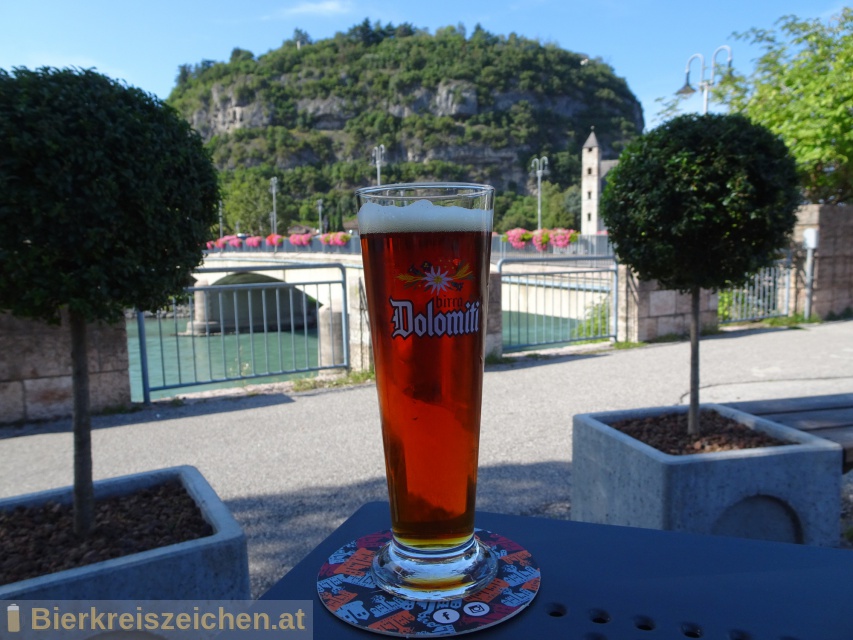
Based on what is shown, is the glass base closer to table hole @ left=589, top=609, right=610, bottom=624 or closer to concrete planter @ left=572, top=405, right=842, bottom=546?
table hole @ left=589, top=609, right=610, bottom=624

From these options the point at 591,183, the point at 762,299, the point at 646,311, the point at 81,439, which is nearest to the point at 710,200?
the point at 81,439

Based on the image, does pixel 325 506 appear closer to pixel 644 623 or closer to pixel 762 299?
pixel 644 623

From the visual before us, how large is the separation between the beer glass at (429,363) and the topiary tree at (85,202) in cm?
140

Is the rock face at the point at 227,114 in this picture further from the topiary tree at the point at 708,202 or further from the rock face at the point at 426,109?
the topiary tree at the point at 708,202

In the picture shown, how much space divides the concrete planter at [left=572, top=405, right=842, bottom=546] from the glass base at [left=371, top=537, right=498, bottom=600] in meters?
1.70

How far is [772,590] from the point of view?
0.84 metres

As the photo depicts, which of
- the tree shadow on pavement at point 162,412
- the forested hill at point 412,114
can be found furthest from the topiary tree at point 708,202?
the forested hill at point 412,114

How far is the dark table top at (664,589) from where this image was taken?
0.76 m

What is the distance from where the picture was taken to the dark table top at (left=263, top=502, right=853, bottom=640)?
2.50 ft

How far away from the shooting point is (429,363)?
87cm

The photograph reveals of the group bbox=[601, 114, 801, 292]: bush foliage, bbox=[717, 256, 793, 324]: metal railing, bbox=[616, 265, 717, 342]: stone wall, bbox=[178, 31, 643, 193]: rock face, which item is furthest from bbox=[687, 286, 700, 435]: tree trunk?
bbox=[178, 31, 643, 193]: rock face

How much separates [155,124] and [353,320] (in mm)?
5259

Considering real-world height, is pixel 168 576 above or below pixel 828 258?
below

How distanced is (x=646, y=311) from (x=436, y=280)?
A: 8.19 m
